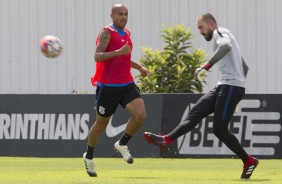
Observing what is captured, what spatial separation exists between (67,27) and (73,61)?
0.96 m

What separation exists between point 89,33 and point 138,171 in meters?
14.2

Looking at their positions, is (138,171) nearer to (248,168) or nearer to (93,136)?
(93,136)

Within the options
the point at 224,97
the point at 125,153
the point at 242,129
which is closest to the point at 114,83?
the point at 125,153

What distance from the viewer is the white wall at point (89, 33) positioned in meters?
28.3

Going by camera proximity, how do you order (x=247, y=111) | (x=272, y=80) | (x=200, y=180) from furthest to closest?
1. (x=272, y=80)
2. (x=247, y=111)
3. (x=200, y=180)

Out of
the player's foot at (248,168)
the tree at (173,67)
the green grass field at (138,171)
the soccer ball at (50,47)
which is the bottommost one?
the green grass field at (138,171)

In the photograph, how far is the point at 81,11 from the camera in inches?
1159

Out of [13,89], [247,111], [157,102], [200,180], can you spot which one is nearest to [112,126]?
[157,102]

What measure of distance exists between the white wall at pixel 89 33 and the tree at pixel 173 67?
118 inches

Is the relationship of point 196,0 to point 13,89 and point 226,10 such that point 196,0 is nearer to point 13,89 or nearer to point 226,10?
point 226,10

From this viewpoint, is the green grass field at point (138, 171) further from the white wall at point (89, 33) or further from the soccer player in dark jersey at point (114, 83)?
the white wall at point (89, 33)

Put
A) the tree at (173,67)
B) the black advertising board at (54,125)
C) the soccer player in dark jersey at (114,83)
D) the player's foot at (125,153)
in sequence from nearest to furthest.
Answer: the soccer player in dark jersey at (114,83), the player's foot at (125,153), the black advertising board at (54,125), the tree at (173,67)

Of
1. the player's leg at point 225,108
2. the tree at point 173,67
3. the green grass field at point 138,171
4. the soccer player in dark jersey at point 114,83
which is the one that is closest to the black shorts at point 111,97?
the soccer player in dark jersey at point 114,83

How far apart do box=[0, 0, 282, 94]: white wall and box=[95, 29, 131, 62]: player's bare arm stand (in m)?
14.6
